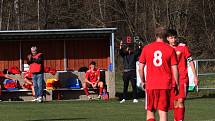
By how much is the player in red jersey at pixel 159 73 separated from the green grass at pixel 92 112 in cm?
445

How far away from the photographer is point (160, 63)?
10219 millimetres

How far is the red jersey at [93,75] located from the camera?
22.0 m

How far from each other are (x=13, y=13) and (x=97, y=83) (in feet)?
101

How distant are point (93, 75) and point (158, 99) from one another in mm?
11896

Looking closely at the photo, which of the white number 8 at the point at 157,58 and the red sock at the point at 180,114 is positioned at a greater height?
the white number 8 at the point at 157,58

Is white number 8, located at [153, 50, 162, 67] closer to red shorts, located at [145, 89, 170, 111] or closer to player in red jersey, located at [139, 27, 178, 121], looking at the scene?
player in red jersey, located at [139, 27, 178, 121]

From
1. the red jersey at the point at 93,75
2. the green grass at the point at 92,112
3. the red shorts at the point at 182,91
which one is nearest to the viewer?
the red shorts at the point at 182,91

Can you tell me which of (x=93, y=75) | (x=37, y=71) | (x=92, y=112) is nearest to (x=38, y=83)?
(x=37, y=71)

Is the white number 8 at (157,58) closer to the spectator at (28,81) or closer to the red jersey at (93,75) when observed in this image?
the red jersey at (93,75)

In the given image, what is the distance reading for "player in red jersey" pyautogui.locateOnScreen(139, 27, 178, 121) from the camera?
10172 mm

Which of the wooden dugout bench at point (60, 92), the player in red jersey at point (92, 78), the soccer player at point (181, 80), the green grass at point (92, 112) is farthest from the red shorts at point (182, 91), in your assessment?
the wooden dugout bench at point (60, 92)

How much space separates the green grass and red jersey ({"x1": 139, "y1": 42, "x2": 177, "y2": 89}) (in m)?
4.51

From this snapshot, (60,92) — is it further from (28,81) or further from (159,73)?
(159,73)

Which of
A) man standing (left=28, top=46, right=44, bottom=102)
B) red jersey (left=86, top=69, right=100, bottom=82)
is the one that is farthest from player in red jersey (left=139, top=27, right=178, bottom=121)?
red jersey (left=86, top=69, right=100, bottom=82)
